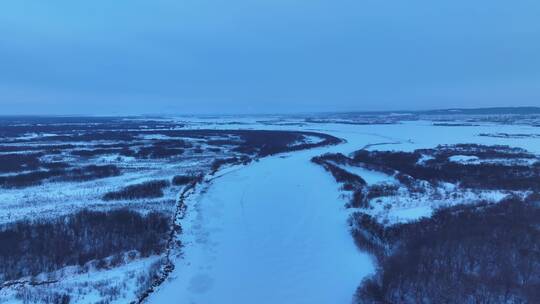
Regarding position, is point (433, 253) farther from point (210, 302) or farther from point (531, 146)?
point (531, 146)

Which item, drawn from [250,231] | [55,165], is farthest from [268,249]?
[55,165]

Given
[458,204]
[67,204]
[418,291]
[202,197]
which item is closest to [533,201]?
[458,204]

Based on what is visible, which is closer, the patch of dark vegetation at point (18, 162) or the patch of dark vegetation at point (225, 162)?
the patch of dark vegetation at point (18, 162)

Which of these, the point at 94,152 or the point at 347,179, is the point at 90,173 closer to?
the point at 94,152

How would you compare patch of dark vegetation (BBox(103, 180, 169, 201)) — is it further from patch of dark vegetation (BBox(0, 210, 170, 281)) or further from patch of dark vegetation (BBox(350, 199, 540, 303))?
patch of dark vegetation (BBox(350, 199, 540, 303))

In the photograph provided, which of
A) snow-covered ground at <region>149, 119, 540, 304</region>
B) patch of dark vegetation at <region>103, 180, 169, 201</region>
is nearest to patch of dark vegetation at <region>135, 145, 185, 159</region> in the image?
patch of dark vegetation at <region>103, 180, 169, 201</region>

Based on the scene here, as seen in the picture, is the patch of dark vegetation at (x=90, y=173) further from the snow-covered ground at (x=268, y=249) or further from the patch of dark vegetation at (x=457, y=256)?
the patch of dark vegetation at (x=457, y=256)

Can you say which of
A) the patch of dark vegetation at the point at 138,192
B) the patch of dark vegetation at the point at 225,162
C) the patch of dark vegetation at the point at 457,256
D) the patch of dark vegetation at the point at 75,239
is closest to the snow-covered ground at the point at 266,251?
the patch of dark vegetation at the point at 457,256
